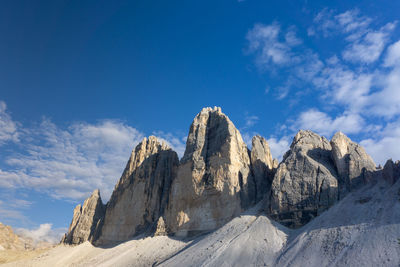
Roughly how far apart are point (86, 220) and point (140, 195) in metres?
13.0

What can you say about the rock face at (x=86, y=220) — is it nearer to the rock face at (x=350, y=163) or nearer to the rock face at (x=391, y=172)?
the rock face at (x=350, y=163)

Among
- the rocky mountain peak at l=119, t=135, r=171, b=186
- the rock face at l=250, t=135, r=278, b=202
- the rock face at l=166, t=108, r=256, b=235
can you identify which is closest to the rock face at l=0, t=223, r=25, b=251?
the rocky mountain peak at l=119, t=135, r=171, b=186

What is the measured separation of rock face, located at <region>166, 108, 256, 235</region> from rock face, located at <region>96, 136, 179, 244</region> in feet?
16.7

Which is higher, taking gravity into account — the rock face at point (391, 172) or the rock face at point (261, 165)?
the rock face at point (261, 165)

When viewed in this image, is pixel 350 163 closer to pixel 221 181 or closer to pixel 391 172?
pixel 391 172

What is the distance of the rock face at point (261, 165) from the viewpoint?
3988 centimetres

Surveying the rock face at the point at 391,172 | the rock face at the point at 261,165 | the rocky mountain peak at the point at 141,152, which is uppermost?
the rocky mountain peak at the point at 141,152

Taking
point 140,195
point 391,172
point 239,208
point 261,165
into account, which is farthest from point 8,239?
point 391,172

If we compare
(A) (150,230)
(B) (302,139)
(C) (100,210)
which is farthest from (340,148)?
(C) (100,210)

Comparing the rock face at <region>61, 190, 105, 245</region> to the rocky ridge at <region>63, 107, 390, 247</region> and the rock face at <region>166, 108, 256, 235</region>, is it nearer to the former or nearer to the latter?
the rocky ridge at <region>63, 107, 390, 247</region>

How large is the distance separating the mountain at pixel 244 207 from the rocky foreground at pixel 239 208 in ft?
0.41

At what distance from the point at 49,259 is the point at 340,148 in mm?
45893

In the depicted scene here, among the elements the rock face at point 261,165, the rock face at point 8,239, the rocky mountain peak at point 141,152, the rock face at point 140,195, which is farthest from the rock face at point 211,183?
the rock face at point 8,239

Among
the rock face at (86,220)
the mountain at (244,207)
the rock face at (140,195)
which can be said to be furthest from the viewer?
the rock face at (86,220)
